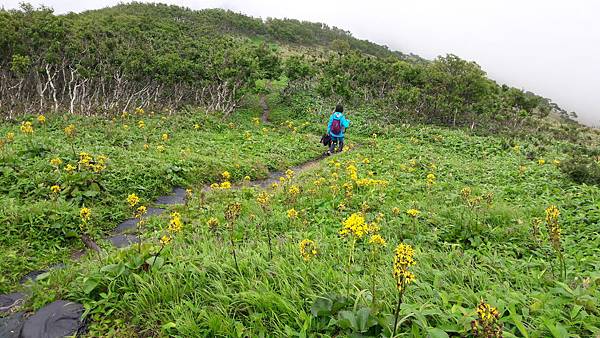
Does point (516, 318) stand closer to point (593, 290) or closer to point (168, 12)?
point (593, 290)

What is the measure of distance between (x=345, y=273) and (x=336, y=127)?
39.5ft

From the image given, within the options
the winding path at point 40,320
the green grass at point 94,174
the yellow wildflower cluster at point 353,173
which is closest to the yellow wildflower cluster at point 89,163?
the green grass at point 94,174

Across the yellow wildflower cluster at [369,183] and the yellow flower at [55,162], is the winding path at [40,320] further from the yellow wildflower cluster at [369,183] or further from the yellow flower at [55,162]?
the yellow wildflower cluster at [369,183]

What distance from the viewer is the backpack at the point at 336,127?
15.7m

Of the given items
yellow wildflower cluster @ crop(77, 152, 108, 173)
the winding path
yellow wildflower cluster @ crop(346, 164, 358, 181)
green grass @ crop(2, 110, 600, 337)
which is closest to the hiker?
yellow wildflower cluster @ crop(346, 164, 358, 181)

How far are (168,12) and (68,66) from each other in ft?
121

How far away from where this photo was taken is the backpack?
15.7m

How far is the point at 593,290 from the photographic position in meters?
3.22

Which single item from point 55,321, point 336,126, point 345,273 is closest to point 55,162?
point 55,321

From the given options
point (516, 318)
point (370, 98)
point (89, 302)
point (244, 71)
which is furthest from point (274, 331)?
point (370, 98)

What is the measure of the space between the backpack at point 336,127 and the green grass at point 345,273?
7.09 m

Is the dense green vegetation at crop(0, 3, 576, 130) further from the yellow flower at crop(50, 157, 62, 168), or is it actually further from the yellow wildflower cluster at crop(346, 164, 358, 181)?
the yellow wildflower cluster at crop(346, 164, 358, 181)

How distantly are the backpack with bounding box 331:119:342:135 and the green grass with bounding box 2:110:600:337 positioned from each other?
7087 mm

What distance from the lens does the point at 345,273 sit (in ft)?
14.0
